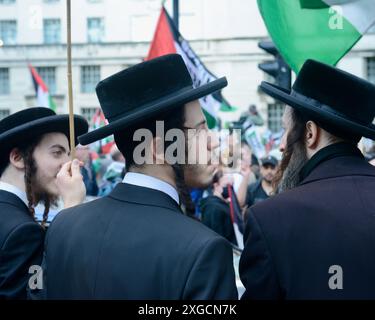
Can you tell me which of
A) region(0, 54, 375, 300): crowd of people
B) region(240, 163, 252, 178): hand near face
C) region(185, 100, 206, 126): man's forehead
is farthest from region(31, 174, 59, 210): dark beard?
region(240, 163, 252, 178): hand near face

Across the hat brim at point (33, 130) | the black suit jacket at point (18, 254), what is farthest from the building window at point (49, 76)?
the black suit jacket at point (18, 254)

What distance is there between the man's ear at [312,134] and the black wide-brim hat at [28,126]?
1436 millimetres

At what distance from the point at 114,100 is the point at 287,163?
885mm

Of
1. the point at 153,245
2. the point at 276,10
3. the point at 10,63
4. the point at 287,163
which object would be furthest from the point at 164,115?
the point at 10,63

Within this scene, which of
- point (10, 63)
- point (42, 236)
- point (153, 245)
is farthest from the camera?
point (10, 63)

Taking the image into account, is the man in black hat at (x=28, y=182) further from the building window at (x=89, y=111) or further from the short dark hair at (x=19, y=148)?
the building window at (x=89, y=111)

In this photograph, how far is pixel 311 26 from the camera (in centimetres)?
463

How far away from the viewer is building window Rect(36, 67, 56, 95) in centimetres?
4409

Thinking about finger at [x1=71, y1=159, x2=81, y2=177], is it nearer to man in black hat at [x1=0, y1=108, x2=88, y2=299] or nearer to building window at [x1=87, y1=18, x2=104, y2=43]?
man in black hat at [x1=0, y1=108, x2=88, y2=299]

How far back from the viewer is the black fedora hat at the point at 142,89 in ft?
8.34

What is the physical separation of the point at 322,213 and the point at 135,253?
781mm

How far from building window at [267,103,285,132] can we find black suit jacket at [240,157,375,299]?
37509mm

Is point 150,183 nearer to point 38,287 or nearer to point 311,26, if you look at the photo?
point 38,287

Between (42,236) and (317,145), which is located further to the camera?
(42,236)
